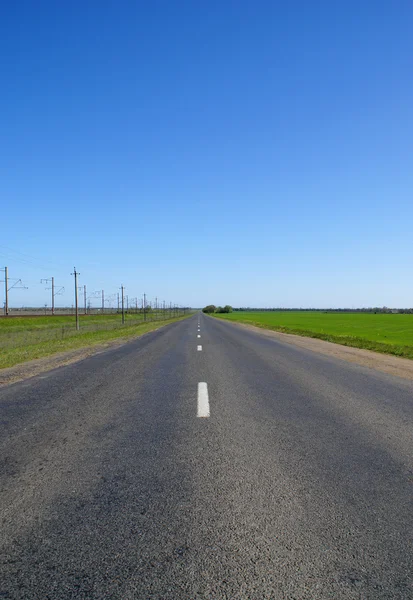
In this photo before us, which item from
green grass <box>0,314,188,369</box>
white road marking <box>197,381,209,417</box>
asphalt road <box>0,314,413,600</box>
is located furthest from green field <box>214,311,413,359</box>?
green grass <box>0,314,188,369</box>

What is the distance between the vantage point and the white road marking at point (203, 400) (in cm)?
653

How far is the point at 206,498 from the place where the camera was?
352 cm

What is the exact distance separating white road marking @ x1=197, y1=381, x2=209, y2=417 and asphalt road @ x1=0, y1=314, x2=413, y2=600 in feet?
0.28

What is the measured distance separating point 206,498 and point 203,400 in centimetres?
398

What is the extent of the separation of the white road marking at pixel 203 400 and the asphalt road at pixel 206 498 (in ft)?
0.28

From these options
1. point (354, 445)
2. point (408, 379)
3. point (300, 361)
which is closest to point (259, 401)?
point (354, 445)

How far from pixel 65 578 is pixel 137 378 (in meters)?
7.54

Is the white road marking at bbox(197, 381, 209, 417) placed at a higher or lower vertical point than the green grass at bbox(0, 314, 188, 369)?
lower

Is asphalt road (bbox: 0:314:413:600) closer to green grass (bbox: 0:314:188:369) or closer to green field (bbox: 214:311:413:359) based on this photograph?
green grass (bbox: 0:314:188:369)

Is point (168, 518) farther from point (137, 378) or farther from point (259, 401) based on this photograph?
point (137, 378)

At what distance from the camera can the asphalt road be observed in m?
2.47

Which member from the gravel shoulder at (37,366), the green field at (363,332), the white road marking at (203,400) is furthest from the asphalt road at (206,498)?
the green field at (363,332)

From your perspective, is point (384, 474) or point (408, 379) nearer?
point (384, 474)

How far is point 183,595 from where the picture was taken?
231cm
